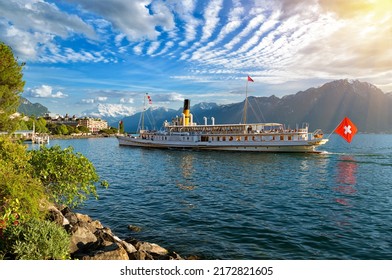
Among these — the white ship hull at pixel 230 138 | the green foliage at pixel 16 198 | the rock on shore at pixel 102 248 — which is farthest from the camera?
the white ship hull at pixel 230 138

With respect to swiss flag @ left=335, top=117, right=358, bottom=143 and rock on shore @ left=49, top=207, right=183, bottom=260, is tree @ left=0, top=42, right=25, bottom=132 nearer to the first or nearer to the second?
rock on shore @ left=49, top=207, right=183, bottom=260

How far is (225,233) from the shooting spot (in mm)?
14828

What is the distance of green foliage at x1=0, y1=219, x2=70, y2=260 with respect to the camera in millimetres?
7426

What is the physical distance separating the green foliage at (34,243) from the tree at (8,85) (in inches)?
669

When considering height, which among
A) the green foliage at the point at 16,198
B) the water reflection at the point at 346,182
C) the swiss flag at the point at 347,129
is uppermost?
the swiss flag at the point at 347,129

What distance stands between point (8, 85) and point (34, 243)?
1885cm

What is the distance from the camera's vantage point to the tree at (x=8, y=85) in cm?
2116

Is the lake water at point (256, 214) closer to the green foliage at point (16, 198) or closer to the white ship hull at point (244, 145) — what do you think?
the green foliage at point (16, 198)

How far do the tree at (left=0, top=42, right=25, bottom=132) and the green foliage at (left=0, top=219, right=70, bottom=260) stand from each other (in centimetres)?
1699

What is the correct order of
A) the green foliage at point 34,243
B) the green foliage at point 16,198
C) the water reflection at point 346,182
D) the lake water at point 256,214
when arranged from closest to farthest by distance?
the green foliage at point 34,243
the green foliage at point 16,198
the lake water at point 256,214
the water reflection at point 346,182

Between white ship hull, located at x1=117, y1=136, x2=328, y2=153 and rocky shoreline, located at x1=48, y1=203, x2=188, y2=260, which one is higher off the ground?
white ship hull, located at x1=117, y1=136, x2=328, y2=153

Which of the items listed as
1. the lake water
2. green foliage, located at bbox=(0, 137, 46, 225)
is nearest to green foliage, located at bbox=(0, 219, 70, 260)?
green foliage, located at bbox=(0, 137, 46, 225)

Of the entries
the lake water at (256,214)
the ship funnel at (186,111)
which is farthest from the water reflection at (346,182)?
the ship funnel at (186,111)
